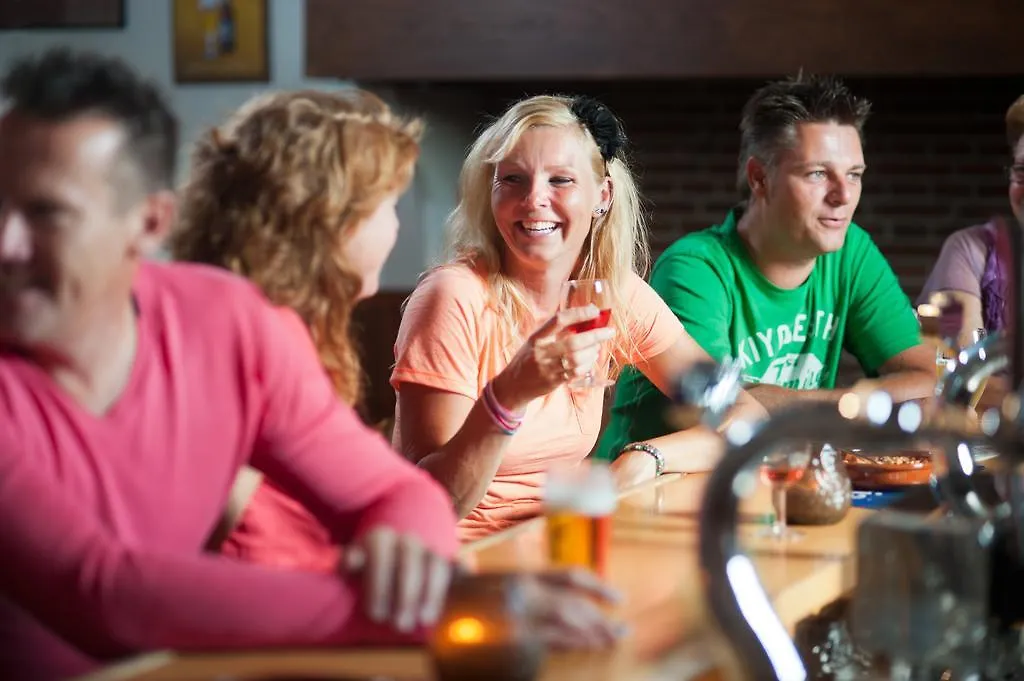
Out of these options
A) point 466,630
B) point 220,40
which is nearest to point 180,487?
point 466,630

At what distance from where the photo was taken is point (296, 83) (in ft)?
15.8

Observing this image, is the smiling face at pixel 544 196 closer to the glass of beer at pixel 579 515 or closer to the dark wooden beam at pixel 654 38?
the glass of beer at pixel 579 515

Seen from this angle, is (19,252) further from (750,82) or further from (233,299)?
(750,82)

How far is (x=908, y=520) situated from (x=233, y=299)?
2.19 feet

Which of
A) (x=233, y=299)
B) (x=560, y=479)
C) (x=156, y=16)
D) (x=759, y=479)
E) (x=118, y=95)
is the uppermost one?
(x=156, y=16)

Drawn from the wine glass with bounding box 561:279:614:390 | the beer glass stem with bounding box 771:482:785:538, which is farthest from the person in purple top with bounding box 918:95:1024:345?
the beer glass stem with bounding box 771:482:785:538

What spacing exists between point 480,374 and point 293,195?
796 mm

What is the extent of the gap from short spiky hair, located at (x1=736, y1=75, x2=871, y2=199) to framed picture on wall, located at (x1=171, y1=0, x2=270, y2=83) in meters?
2.30

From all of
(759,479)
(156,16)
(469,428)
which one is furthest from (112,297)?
(156,16)

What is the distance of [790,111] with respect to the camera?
2.96 metres

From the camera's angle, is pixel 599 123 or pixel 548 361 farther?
pixel 599 123

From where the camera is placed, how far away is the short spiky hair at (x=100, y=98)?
117cm

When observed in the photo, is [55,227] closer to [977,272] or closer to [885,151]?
[977,272]

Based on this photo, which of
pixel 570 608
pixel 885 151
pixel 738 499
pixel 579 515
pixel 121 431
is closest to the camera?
Result: pixel 738 499
